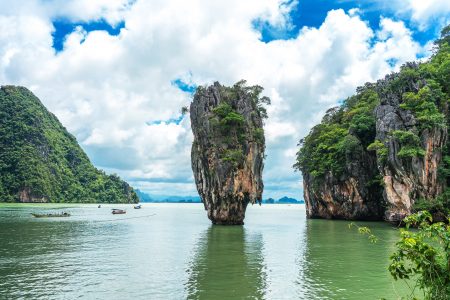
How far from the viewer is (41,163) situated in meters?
120

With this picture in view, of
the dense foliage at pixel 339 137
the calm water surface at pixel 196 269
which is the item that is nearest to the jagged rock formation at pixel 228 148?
the dense foliage at pixel 339 137

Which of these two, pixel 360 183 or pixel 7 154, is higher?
pixel 7 154

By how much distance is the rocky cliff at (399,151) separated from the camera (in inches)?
1196

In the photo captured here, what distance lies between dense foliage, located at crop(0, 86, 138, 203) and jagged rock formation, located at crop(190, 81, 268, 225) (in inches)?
3500

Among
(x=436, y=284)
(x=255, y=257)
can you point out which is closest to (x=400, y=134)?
(x=255, y=257)

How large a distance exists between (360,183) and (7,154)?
357 feet

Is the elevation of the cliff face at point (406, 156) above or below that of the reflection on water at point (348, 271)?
above

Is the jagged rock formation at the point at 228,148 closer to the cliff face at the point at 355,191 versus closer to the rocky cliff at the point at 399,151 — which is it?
the rocky cliff at the point at 399,151

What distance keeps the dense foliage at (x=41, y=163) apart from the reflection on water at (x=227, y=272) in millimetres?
103090

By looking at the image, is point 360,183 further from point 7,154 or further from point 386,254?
point 7,154

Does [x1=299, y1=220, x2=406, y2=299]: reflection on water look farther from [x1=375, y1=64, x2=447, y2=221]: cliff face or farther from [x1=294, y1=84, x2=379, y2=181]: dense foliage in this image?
[x1=294, y1=84, x2=379, y2=181]: dense foliage

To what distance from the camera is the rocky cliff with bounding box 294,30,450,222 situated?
99.7 feet

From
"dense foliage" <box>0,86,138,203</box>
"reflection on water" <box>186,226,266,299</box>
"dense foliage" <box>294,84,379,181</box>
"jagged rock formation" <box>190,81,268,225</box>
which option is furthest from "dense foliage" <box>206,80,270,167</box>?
"dense foliage" <box>0,86,138,203</box>

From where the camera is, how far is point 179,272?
15266 millimetres
